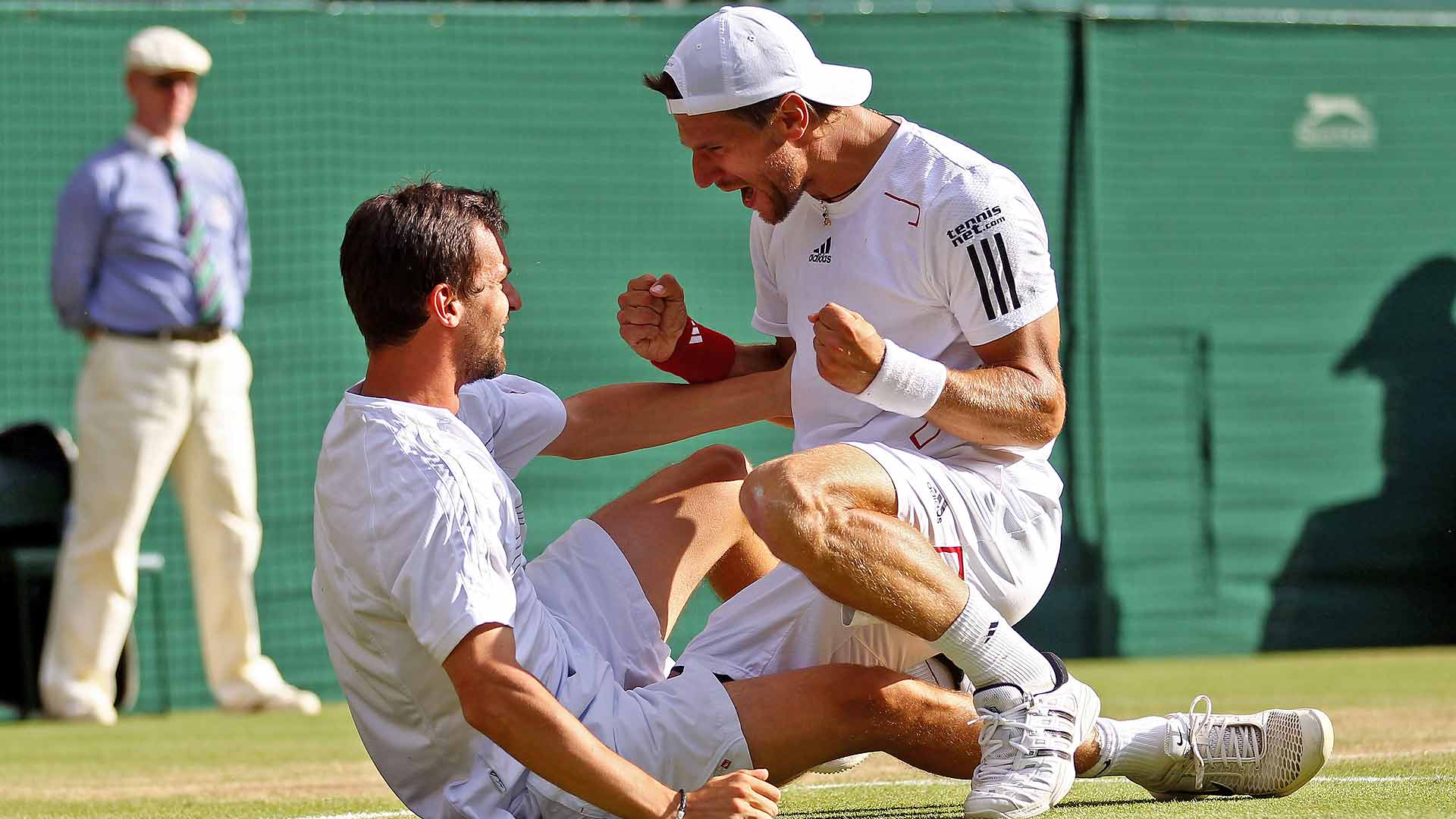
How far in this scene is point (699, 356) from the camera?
4645 millimetres

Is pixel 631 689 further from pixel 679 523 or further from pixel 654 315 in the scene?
pixel 654 315

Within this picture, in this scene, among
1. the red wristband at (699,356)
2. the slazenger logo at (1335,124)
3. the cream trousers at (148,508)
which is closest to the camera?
the red wristband at (699,356)

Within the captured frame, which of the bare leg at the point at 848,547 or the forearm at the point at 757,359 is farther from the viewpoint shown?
the forearm at the point at 757,359

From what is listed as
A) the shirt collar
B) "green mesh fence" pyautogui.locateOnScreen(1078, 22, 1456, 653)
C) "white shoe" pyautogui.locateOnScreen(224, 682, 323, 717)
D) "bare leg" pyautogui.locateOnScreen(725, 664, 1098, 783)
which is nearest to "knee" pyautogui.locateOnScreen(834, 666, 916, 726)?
"bare leg" pyautogui.locateOnScreen(725, 664, 1098, 783)

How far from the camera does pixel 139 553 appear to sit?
8.94m

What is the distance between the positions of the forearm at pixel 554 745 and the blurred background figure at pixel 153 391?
5281 millimetres

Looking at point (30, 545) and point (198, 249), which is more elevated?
point (198, 249)

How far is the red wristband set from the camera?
4.61 meters

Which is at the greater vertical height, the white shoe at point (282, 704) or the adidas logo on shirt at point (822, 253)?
the adidas logo on shirt at point (822, 253)

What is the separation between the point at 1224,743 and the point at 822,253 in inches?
56.6

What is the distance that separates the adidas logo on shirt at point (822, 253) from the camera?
4.53m

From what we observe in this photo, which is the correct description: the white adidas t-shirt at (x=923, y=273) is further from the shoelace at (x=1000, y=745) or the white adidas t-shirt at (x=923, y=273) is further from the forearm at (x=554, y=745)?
the forearm at (x=554, y=745)

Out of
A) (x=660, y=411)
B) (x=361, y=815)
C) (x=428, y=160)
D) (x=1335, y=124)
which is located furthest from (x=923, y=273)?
(x=1335, y=124)

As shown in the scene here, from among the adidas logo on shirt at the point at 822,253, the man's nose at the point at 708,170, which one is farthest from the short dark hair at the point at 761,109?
the adidas logo on shirt at the point at 822,253
